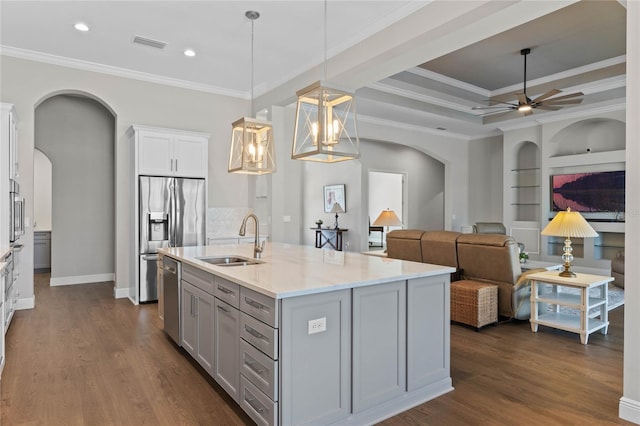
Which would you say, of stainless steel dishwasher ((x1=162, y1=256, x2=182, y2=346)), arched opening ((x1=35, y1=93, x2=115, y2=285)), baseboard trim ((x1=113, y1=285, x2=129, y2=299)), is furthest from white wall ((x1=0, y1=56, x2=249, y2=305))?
stainless steel dishwasher ((x1=162, y1=256, x2=182, y2=346))

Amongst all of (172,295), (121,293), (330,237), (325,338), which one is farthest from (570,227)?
(330,237)

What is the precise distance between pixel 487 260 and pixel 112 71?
17.8 ft

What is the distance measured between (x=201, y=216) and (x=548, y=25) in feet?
16.4

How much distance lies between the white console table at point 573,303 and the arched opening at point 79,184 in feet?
21.3

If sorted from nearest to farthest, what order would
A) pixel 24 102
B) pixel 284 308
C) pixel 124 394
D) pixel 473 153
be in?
1. pixel 284 308
2. pixel 124 394
3. pixel 24 102
4. pixel 473 153

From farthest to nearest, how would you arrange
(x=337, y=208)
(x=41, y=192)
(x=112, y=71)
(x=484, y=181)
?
(x=337, y=208) → (x=484, y=181) → (x=41, y=192) → (x=112, y=71)

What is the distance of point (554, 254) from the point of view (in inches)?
313

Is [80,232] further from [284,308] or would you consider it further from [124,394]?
[284,308]

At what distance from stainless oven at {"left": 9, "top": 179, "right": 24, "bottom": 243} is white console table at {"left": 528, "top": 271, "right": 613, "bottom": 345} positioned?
5494mm

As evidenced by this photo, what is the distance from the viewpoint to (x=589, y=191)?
24.3 ft

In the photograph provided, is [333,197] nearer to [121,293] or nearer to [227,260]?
[121,293]

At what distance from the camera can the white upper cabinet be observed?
5.36m

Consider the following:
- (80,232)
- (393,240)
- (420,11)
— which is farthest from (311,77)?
(80,232)

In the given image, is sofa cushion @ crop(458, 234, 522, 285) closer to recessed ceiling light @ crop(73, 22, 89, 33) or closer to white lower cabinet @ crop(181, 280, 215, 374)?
white lower cabinet @ crop(181, 280, 215, 374)
